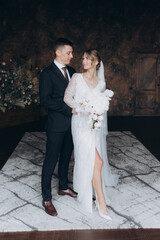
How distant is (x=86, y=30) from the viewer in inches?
343

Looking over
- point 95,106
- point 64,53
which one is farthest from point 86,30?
point 95,106

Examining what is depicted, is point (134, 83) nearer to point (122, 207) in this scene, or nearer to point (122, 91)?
point (122, 91)

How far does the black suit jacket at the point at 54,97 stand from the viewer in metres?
2.72

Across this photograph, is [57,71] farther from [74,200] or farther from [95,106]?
[74,200]

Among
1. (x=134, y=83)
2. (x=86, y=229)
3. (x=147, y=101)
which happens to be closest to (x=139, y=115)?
(x=147, y=101)

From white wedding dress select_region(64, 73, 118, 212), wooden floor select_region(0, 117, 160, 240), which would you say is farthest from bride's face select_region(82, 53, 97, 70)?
wooden floor select_region(0, 117, 160, 240)

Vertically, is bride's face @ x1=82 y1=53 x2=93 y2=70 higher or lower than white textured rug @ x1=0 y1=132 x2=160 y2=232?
higher

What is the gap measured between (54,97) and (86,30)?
21.2ft

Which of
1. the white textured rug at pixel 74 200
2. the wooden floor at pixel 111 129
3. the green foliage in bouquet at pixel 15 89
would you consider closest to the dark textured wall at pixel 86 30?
the green foliage in bouquet at pixel 15 89

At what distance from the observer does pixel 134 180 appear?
3811mm

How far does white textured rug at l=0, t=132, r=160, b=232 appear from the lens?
270 centimetres

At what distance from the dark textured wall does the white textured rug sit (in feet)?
14.6

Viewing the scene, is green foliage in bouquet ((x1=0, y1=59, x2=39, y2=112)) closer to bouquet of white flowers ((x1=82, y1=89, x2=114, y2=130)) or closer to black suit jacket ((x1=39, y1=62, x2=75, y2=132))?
black suit jacket ((x1=39, y1=62, x2=75, y2=132))

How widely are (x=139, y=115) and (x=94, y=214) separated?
6625 millimetres
